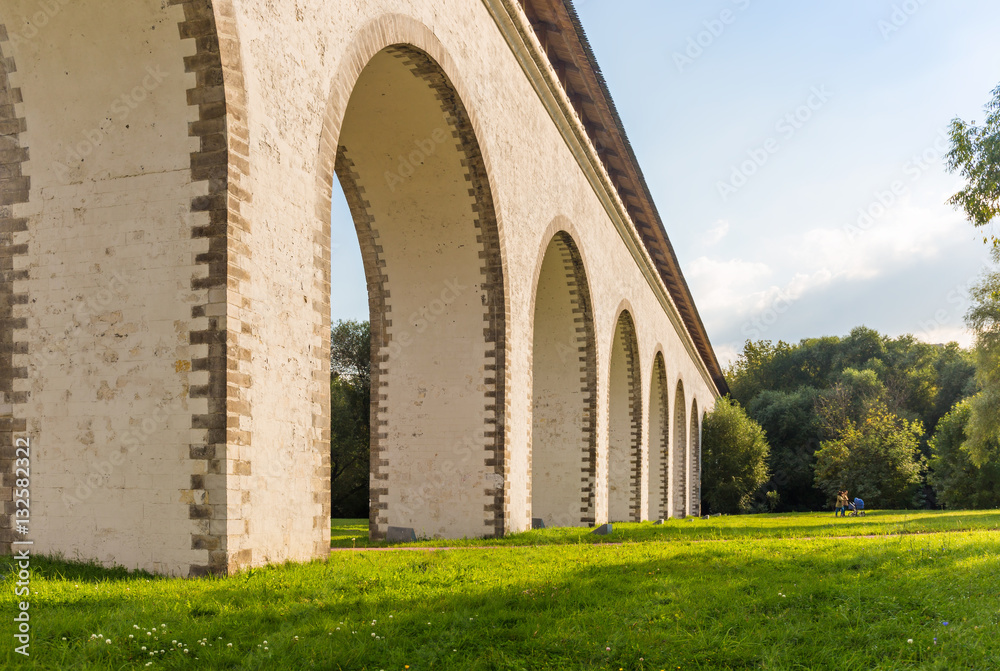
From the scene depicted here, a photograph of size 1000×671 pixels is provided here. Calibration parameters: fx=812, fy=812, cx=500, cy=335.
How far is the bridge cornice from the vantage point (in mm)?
11680

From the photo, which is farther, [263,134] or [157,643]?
[263,134]

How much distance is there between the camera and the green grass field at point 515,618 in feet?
12.4

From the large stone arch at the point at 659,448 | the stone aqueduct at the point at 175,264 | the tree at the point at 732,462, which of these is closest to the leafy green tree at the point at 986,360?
the large stone arch at the point at 659,448

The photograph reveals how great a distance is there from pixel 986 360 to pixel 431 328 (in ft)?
64.1

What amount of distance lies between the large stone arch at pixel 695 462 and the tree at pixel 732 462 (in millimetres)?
1196

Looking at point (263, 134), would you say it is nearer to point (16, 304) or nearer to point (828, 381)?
point (16, 304)

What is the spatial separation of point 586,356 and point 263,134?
1114 centimetres

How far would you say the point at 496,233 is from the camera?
1075cm

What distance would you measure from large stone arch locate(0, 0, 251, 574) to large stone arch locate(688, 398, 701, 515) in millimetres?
31304

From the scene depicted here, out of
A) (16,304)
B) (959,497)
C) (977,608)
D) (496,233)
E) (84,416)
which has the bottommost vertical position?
(959,497)

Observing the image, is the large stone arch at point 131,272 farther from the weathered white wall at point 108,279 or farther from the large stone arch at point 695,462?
the large stone arch at point 695,462

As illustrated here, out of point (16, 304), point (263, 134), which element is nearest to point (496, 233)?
point (263, 134)

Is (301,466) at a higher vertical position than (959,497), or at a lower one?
higher

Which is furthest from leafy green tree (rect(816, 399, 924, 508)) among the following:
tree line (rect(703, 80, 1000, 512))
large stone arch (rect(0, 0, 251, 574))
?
large stone arch (rect(0, 0, 251, 574))
